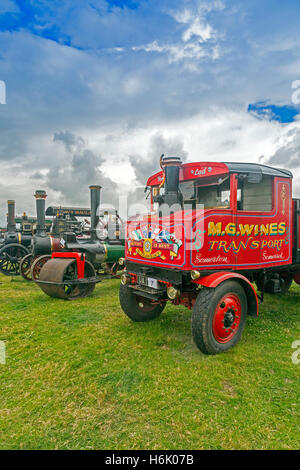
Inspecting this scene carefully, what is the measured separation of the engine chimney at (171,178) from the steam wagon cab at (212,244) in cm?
2

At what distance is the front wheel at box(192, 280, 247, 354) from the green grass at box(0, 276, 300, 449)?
0.17 meters

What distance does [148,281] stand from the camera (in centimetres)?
423

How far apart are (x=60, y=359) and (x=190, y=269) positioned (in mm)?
1997

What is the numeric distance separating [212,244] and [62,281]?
3878 mm

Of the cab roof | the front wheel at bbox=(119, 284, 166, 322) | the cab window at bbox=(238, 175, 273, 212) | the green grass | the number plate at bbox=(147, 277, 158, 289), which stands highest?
the cab roof

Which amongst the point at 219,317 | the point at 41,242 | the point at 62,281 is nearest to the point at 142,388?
the point at 219,317

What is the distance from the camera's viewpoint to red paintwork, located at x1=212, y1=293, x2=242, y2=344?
3.71m

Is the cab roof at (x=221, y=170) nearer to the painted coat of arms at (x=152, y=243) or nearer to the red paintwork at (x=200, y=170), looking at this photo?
the red paintwork at (x=200, y=170)

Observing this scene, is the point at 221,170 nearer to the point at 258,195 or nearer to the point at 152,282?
the point at 258,195

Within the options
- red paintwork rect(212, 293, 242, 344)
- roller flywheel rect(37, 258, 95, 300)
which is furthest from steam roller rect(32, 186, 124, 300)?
red paintwork rect(212, 293, 242, 344)

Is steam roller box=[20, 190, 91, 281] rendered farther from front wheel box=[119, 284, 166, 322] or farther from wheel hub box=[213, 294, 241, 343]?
wheel hub box=[213, 294, 241, 343]

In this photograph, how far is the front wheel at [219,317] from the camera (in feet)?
11.6

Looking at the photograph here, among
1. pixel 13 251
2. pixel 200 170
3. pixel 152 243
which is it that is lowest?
pixel 13 251
